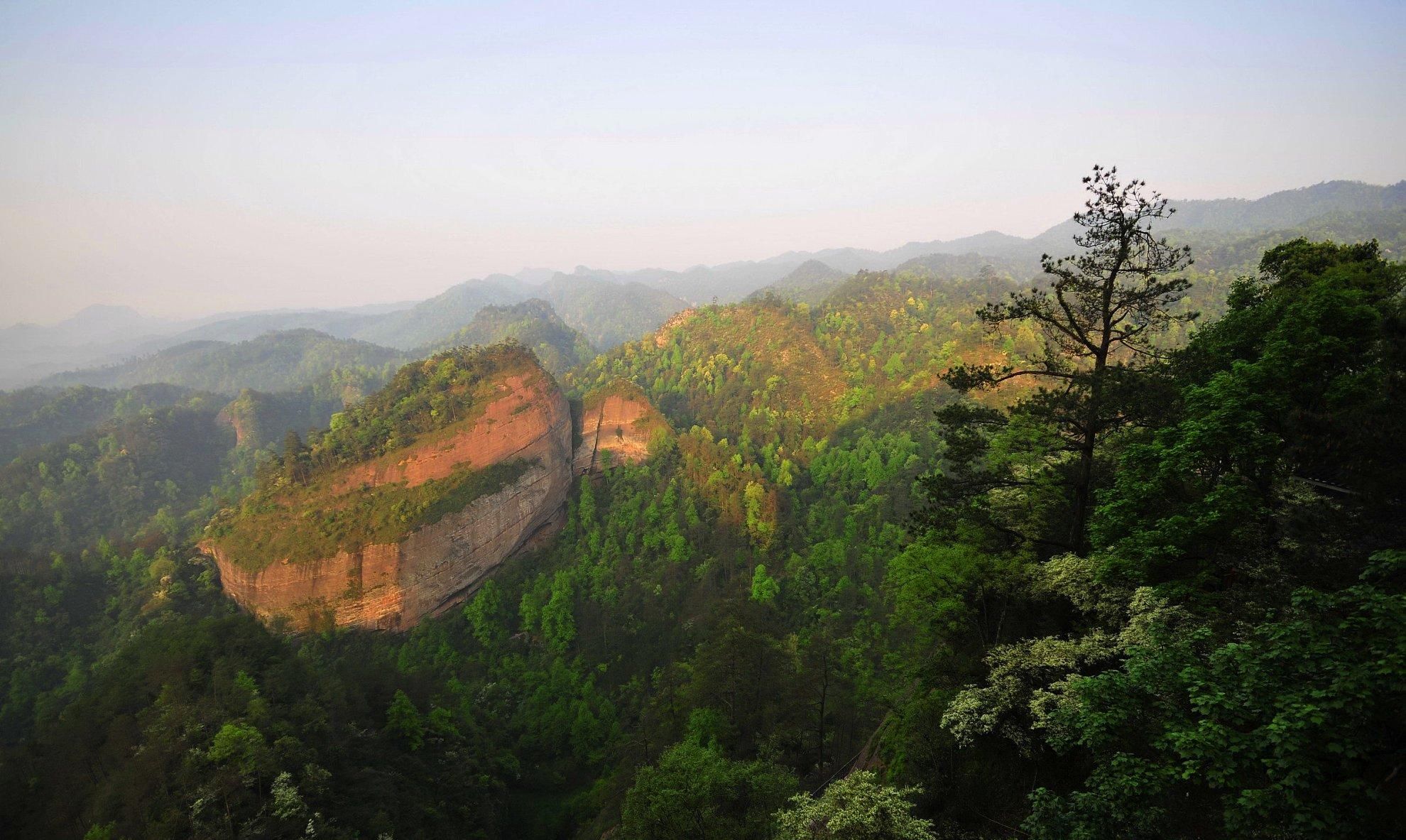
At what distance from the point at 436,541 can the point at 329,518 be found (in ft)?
31.8

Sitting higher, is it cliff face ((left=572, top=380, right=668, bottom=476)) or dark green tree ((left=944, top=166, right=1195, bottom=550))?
dark green tree ((left=944, top=166, right=1195, bottom=550))

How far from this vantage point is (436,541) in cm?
4925

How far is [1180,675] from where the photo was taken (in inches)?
292

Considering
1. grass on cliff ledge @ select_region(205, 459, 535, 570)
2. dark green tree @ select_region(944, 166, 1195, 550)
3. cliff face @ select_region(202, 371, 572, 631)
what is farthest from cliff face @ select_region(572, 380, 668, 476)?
dark green tree @ select_region(944, 166, 1195, 550)

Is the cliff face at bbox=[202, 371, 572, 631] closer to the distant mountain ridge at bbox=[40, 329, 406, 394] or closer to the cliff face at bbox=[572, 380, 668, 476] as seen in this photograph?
the cliff face at bbox=[572, 380, 668, 476]

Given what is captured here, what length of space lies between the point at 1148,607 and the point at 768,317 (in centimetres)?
9302

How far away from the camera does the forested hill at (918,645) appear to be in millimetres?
7527

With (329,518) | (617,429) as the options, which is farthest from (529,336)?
(329,518)

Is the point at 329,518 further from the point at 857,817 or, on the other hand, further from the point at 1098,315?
the point at 1098,315

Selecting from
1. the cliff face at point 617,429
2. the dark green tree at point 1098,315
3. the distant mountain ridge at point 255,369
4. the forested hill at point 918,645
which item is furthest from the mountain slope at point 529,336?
the dark green tree at point 1098,315

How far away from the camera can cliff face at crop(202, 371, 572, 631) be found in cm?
4662

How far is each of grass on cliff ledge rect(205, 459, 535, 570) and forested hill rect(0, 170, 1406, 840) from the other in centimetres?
201

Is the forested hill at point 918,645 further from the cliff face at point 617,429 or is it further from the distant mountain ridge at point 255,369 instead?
the distant mountain ridge at point 255,369

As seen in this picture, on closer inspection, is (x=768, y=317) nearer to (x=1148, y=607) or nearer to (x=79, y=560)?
(x=1148, y=607)
